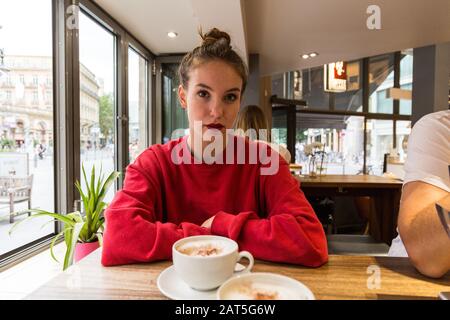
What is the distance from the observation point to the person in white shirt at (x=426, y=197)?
69cm

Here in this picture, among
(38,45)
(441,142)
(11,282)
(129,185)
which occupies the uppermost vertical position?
(38,45)

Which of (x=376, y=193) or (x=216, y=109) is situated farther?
(x=376, y=193)

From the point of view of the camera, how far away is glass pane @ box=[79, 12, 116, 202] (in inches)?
89.7

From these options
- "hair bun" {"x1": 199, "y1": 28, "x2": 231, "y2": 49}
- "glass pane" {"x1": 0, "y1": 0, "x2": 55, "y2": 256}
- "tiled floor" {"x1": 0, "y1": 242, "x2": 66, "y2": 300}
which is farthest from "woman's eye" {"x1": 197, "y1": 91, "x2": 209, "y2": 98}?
"glass pane" {"x1": 0, "y1": 0, "x2": 55, "y2": 256}

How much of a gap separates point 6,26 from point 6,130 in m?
0.57

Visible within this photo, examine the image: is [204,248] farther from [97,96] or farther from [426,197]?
[97,96]

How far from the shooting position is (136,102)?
139 inches

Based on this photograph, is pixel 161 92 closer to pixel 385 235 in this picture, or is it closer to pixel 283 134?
pixel 283 134

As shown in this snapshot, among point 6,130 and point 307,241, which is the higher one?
point 6,130

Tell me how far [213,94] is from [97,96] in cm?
196

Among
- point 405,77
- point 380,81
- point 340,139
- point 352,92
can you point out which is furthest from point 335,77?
point 405,77

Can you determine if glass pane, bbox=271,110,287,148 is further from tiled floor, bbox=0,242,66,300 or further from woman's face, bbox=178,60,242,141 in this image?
woman's face, bbox=178,60,242,141
